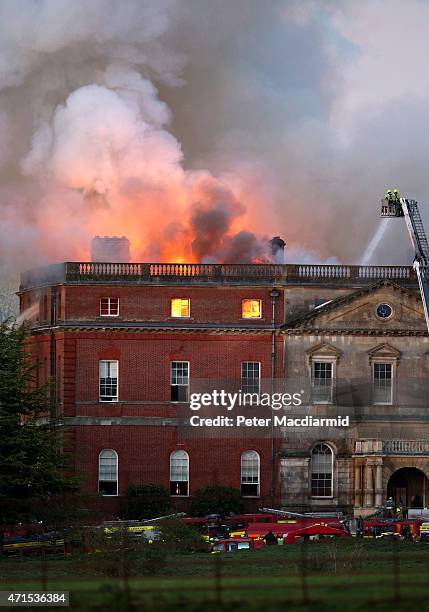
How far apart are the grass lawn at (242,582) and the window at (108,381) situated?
2145 centimetres

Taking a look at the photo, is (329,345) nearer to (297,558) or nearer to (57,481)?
(57,481)

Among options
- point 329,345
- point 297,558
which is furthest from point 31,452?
point 329,345

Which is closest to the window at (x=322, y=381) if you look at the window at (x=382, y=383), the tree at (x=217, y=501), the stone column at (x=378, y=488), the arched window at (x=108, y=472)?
the window at (x=382, y=383)

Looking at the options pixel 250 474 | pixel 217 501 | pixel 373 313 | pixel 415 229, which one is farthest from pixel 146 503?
pixel 415 229

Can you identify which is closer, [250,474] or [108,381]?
[108,381]

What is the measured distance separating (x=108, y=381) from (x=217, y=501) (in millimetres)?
7216

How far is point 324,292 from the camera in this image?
77.6 meters

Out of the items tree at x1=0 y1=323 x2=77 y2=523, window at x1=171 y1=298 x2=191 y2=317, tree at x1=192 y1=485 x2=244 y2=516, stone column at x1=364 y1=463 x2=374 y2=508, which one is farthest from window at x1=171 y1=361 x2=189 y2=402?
tree at x1=0 y1=323 x2=77 y2=523

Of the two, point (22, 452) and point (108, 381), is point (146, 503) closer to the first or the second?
point (108, 381)

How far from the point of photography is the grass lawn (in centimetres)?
3806

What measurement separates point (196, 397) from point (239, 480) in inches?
162

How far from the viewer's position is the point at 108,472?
7600 cm

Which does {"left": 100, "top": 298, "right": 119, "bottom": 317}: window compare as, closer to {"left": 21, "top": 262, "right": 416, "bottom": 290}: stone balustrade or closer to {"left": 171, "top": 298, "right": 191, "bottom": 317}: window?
{"left": 21, "top": 262, "right": 416, "bottom": 290}: stone balustrade

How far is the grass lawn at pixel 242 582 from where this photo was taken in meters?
38.1
